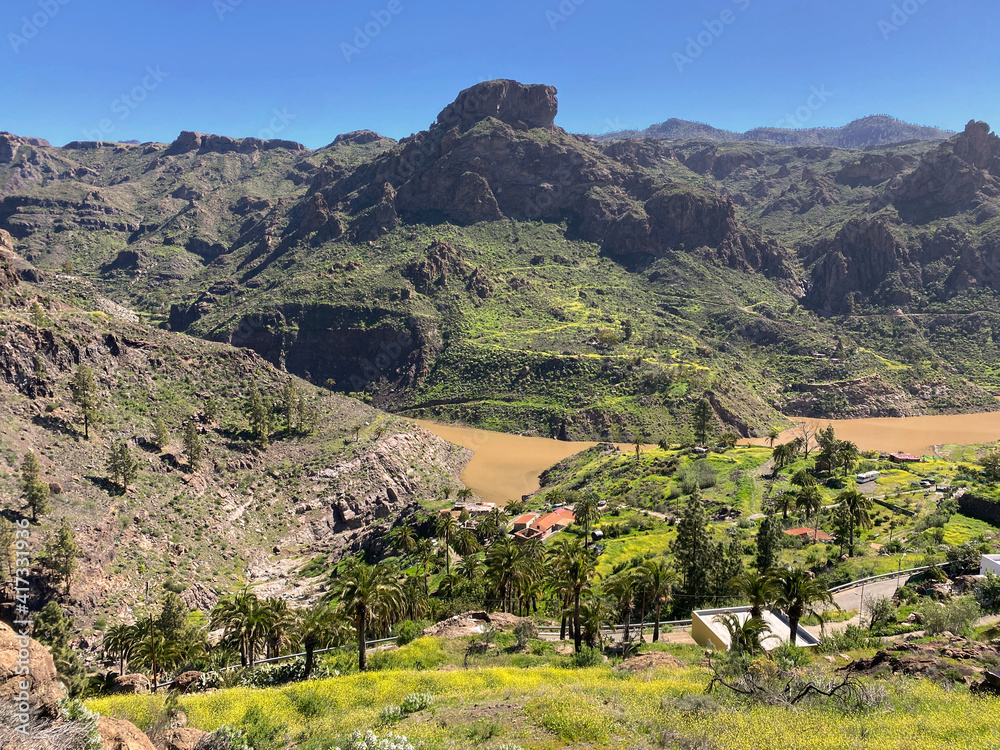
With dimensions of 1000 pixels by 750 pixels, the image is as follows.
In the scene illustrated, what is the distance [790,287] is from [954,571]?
186954 mm

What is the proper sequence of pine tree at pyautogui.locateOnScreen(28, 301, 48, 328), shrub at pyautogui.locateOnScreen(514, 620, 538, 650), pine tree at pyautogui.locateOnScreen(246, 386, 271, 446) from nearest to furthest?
1. shrub at pyautogui.locateOnScreen(514, 620, 538, 650)
2. pine tree at pyautogui.locateOnScreen(28, 301, 48, 328)
3. pine tree at pyautogui.locateOnScreen(246, 386, 271, 446)

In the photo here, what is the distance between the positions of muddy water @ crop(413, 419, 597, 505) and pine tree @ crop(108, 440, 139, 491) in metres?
47.5

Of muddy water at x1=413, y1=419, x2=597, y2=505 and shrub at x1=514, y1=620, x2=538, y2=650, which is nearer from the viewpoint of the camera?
shrub at x1=514, y1=620, x2=538, y2=650

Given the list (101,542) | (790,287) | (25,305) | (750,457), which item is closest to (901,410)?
(750,457)

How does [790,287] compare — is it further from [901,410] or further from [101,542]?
[101,542]

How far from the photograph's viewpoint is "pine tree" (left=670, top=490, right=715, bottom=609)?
119 feet

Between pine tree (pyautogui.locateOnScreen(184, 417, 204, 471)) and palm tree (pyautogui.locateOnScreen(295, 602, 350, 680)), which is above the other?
pine tree (pyautogui.locateOnScreen(184, 417, 204, 471))

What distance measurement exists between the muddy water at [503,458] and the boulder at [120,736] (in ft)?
231

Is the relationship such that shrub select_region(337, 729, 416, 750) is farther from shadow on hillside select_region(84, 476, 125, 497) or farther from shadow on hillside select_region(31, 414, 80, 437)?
shadow on hillside select_region(31, 414, 80, 437)

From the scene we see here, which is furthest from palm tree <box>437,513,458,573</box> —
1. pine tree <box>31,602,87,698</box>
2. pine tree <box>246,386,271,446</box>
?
pine tree <box>246,386,271,446</box>

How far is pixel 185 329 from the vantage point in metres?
182

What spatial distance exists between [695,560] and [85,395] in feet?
206

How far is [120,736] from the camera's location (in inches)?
458

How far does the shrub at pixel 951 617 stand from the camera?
23.5 meters
